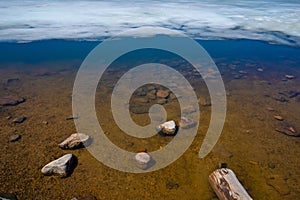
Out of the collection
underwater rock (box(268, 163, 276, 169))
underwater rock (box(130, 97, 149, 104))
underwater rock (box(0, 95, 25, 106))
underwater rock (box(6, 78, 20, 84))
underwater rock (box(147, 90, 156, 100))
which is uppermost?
underwater rock (box(6, 78, 20, 84))

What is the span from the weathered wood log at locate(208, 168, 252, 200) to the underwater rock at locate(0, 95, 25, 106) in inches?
116

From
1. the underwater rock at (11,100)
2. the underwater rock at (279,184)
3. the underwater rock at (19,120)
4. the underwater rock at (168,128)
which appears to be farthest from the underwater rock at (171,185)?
the underwater rock at (11,100)

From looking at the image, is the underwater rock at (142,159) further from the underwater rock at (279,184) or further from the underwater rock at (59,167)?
the underwater rock at (279,184)

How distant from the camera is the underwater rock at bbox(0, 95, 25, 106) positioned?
11.1 feet

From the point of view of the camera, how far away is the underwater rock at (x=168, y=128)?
2799mm

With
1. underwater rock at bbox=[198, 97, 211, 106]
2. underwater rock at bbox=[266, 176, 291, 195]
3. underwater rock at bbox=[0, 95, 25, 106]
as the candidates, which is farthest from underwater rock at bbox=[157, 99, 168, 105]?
underwater rock at bbox=[0, 95, 25, 106]

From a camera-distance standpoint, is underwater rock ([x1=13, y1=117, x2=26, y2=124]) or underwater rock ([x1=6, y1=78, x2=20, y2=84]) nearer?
underwater rock ([x1=13, y1=117, x2=26, y2=124])

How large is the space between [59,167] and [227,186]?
4.96ft

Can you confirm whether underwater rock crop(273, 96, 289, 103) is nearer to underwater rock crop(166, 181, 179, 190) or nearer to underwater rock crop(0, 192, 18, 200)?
underwater rock crop(166, 181, 179, 190)

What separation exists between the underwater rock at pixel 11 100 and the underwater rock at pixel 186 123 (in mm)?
2436

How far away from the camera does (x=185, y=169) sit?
90.7 inches

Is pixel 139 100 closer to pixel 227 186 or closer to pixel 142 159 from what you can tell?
pixel 142 159

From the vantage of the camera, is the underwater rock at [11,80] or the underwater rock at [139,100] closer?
the underwater rock at [139,100]

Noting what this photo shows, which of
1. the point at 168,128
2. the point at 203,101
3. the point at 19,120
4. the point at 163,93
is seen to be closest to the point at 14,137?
the point at 19,120
